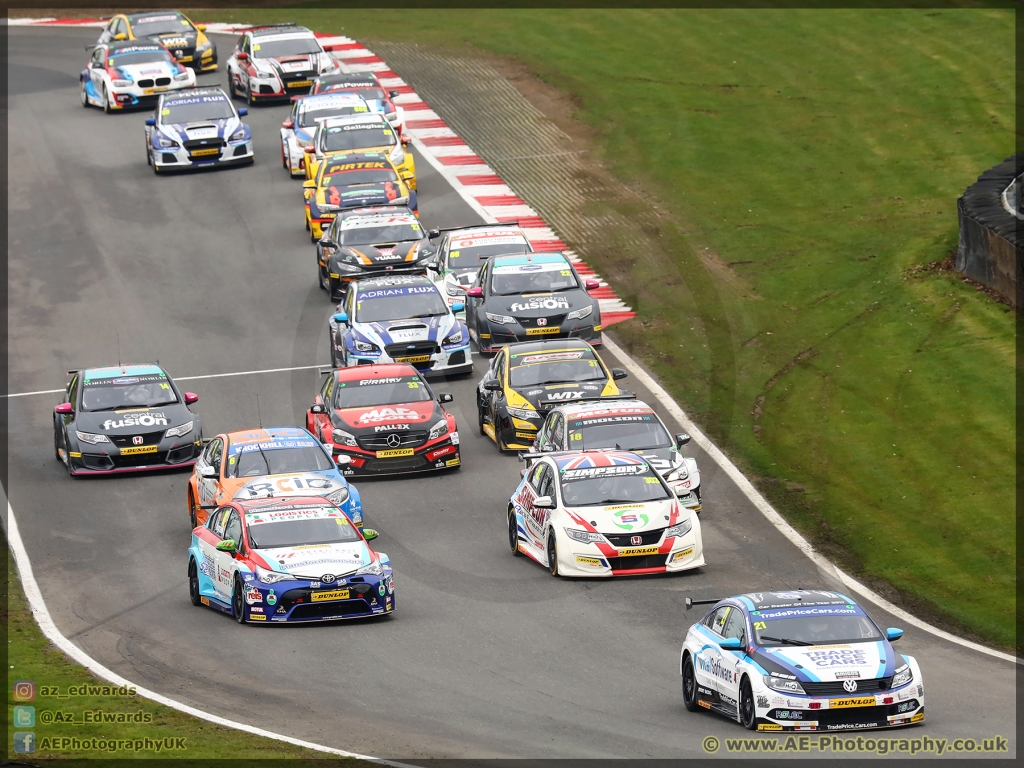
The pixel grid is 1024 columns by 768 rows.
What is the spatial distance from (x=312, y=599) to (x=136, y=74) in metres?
30.9

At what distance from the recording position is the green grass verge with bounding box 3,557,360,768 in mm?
14680

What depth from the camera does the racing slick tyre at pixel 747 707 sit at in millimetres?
15641

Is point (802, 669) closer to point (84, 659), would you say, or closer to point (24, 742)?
point (24, 742)

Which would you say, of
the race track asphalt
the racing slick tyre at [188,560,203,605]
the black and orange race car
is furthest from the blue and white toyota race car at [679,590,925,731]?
the black and orange race car

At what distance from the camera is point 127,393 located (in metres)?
27.9

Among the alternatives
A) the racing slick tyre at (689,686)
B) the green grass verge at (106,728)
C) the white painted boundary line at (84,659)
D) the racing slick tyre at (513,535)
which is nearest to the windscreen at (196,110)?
the white painted boundary line at (84,659)

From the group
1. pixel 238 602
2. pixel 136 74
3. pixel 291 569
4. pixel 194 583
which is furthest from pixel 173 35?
pixel 291 569

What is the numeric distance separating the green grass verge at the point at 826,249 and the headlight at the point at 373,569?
6.78 m

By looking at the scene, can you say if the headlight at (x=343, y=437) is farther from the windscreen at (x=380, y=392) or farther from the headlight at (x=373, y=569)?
the headlight at (x=373, y=569)

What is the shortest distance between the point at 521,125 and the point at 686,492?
77.7 ft

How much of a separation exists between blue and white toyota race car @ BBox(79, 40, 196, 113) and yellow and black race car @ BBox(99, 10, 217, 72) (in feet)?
7.94

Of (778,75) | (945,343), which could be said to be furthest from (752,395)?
(778,75)

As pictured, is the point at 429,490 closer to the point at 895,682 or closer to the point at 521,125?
the point at 895,682

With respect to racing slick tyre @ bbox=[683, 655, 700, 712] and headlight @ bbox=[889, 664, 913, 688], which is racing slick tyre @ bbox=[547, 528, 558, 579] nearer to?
racing slick tyre @ bbox=[683, 655, 700, 712]
